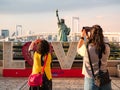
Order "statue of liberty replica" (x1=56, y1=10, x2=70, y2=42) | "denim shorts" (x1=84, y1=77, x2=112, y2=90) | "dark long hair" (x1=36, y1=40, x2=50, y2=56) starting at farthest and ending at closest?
"statue of liberty replica" (x1=56, y1=10, x2=70, y2=42)
"dark long hair" (x1=36, y1=40, x2=50, y2=56)
"denim shorts" (x1=84, y1=77, x2=112, y2=90)

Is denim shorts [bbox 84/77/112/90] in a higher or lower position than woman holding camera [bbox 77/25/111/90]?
lower

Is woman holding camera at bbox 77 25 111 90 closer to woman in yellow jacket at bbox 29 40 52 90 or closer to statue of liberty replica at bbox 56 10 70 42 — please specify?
woman in yellow jacket at bbox 29 40 52 90

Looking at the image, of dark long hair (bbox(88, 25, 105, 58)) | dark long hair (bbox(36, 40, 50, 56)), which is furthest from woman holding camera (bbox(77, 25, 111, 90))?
dark long hair (bbox(36, 40, 50, 56))

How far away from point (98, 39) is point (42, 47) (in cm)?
127

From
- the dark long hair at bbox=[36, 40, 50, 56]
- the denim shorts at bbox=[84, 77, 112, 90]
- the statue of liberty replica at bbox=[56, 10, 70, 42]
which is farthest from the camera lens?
the statue of liberty replica at bbox=[56, 10, 70, 42]

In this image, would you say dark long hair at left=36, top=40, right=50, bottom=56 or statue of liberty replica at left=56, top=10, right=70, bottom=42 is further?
statue of liberty replica at left=56, top=10, right=70, bottom=42

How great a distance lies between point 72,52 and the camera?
55.3 feet

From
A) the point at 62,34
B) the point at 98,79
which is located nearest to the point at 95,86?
the point at 98,79

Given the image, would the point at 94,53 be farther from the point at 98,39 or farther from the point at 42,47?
the point at 42,47

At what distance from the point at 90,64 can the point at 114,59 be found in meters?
12.1

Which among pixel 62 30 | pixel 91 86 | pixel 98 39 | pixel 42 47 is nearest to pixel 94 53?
pixel 98 39

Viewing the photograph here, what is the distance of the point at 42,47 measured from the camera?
21.2ft

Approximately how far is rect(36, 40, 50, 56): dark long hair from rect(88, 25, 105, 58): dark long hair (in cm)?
111

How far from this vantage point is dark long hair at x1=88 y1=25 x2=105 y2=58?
550 cm
